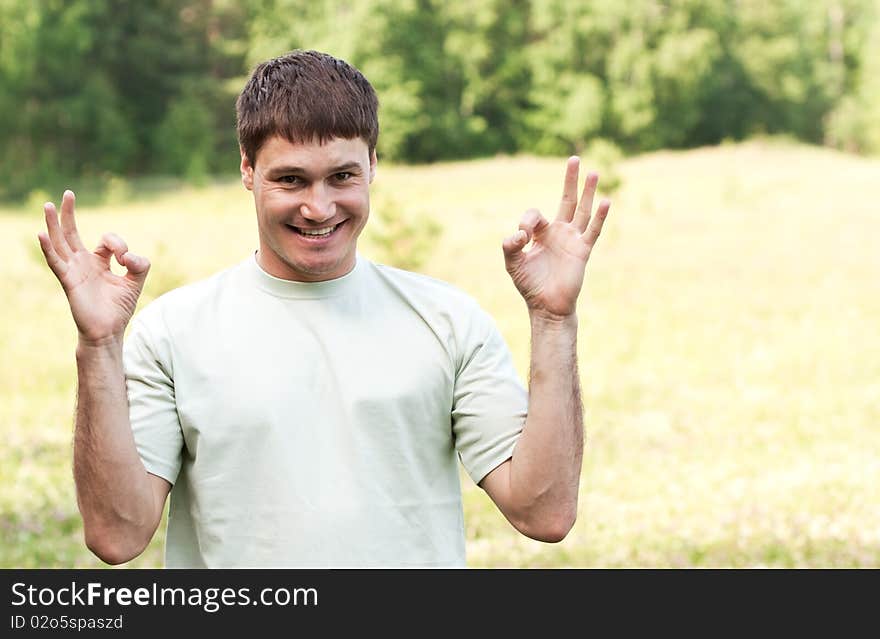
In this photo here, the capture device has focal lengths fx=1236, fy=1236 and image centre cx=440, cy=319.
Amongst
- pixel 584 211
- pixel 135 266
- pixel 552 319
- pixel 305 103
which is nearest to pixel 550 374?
pixel 552 319

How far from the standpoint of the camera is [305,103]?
2680mm

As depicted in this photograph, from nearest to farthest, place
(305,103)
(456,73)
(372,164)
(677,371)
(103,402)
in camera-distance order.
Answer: (103,402) < (305,103) < (372,164) < (677,371) < (456,73)

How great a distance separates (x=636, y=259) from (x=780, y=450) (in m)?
13.3

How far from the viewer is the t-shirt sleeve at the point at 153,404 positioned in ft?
8.78

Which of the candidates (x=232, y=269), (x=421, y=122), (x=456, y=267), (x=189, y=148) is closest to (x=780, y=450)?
(x=232, y=269)

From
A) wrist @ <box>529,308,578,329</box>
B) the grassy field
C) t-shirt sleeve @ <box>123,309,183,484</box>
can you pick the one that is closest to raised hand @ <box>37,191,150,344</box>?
t-shirt sleeve @ <box>123,309,183,484</box>

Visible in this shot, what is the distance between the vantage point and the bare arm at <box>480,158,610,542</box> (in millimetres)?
2711

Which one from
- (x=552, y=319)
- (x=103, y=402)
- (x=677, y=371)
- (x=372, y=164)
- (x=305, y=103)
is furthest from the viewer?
(x=677, y=371)

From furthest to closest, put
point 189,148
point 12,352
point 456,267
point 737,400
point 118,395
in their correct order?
point 189,148, point 456,267, point 12,352, point 737,400, point 118,395

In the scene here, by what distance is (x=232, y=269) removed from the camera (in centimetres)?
287

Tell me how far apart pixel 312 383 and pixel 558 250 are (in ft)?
2.09

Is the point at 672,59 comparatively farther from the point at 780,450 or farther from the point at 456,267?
the point at 780,450

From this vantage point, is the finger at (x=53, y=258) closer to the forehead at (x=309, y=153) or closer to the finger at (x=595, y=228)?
the forehead at (x=309, y=153)

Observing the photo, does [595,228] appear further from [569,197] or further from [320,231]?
[320,231]
